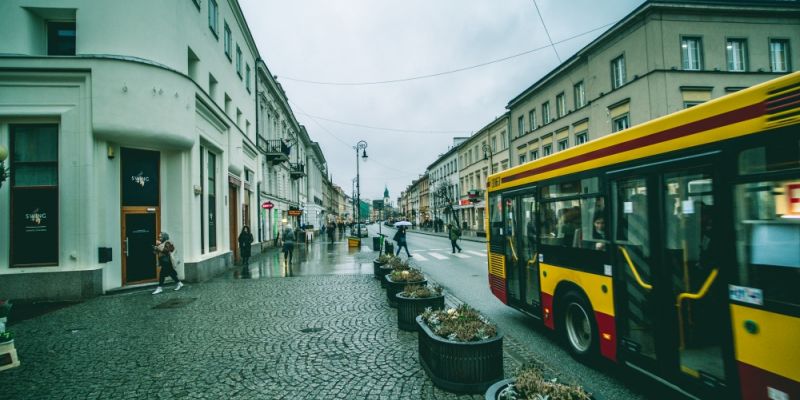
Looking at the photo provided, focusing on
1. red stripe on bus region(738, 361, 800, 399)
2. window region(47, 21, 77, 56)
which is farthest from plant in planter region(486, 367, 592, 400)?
window region(47, 21, 77, 56)

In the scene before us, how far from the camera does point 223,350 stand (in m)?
5.89

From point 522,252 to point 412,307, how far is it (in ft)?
7.06

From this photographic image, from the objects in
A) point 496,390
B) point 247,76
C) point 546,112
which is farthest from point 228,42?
point 546,112

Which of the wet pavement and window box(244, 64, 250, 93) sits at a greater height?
window box(244, 64, 250, 93)

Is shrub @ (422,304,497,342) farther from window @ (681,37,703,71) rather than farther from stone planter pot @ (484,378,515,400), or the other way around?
window @ (681,37,703,71)

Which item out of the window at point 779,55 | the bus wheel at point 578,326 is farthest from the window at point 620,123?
the bus wheel at point 578,326

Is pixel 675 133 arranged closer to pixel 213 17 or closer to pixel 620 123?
pixel 213 17

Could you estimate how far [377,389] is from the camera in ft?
14.4

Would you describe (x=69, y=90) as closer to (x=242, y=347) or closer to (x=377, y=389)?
(x=242, y=347)

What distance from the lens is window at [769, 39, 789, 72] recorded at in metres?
20.7

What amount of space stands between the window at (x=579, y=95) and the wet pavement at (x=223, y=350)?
21675mm

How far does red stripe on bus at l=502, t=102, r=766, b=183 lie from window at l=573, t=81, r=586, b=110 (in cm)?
2294

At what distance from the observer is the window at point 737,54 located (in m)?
20.5

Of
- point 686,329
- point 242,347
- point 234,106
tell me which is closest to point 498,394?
point 686,329
